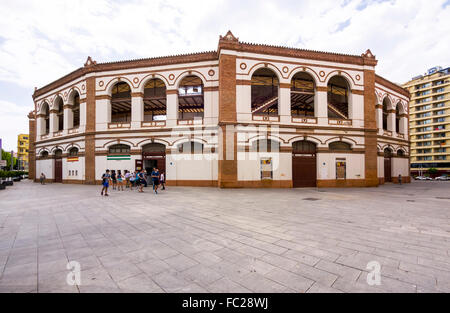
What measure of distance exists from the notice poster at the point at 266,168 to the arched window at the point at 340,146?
20.3 ft

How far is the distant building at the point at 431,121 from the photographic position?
5156 centimetres

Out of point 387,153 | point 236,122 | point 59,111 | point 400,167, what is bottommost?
point 400,167

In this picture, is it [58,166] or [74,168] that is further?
[58,166]

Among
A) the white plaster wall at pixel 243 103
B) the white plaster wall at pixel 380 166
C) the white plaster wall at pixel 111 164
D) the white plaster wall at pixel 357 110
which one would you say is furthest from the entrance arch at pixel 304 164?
the white plaster wall at pixel 111 164

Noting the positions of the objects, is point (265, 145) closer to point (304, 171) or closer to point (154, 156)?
point (304, 171)

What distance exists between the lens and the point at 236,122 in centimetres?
1515

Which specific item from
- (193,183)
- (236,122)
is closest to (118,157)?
(193,183)

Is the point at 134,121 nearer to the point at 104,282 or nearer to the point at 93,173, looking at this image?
the point at 93,173

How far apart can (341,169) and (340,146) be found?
6.94 ft

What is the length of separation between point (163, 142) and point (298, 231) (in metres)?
14.8

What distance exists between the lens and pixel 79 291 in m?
2.49

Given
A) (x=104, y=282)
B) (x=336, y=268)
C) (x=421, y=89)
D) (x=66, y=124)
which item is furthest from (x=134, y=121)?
(x=421, y=89)

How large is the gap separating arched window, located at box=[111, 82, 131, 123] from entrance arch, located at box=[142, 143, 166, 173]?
472cm

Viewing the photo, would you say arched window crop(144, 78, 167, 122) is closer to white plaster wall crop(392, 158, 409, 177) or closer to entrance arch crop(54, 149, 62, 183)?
entrance arch crop(54, 149, 62, 183)
